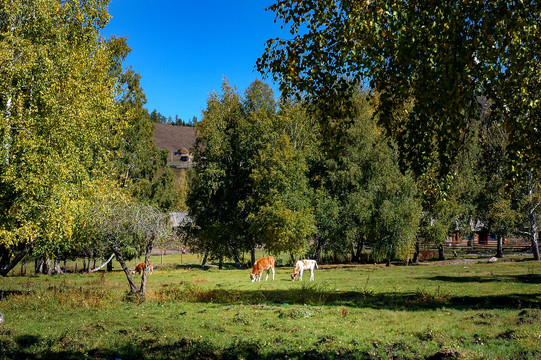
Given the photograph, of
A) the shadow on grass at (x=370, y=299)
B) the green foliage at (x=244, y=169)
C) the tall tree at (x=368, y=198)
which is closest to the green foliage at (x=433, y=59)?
the shadow on grass at (x=370, y=299)

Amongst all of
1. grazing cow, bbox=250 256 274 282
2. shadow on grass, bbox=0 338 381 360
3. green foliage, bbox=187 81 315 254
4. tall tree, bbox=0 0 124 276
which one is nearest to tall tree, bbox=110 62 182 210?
green foliage, bbox=187 81 315 254

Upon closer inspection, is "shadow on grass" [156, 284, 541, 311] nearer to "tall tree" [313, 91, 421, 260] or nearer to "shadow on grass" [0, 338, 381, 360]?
"shadow on grass" [0, 338, 381, 360]

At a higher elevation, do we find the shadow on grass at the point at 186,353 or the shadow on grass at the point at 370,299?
the shadow on grass at the point at 186,353

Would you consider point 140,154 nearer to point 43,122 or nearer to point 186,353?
point 43,122

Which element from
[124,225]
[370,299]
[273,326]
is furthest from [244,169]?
[273,326]

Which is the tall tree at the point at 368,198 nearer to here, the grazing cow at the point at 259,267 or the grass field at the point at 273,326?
the grazing cow at the point at 259,267

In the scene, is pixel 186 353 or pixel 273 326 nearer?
pixel 186 353

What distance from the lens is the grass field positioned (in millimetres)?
10016

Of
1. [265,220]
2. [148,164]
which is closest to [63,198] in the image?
[265,220]

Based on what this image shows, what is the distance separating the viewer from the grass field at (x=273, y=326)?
10.0 metres

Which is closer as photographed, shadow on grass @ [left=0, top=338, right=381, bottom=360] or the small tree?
shadow on grass @ [left=0, top=338, right=381, bottom=360]

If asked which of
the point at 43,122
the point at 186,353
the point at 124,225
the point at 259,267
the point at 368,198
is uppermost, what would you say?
the point at 43,122

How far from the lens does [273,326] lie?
42.7ft

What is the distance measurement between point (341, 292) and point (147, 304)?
31.1 feet
